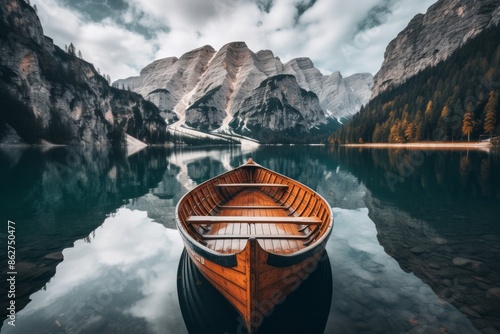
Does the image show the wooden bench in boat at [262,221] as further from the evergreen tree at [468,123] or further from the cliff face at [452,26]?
the cliff face at [452,26]

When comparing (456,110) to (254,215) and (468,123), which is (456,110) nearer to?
(468,123)

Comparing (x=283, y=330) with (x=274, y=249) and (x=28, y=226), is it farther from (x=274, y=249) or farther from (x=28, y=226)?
(x=28, y=226)

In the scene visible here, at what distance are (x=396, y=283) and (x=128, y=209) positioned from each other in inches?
734

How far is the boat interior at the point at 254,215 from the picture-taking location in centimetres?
845

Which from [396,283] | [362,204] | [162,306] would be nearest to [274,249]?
[162,306]

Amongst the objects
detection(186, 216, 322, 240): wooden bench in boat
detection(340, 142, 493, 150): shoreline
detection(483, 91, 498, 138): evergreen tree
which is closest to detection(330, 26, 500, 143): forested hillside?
detection(483, 91, 498, 138): evergreen tree

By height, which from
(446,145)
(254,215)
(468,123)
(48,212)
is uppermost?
(468,123)

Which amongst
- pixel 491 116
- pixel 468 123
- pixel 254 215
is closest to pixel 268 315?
pixel 254 215

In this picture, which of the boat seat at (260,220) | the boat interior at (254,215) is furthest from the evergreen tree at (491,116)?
the boat seat at (260,220)

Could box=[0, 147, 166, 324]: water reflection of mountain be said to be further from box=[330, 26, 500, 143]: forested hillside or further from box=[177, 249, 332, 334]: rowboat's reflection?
box=[330, 26, 500, 143]: forested hillside

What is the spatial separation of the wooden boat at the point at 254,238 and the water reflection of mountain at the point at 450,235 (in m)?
4.57

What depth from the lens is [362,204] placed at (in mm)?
20125

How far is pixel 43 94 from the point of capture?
12431cm

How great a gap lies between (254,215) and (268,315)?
5558mm
